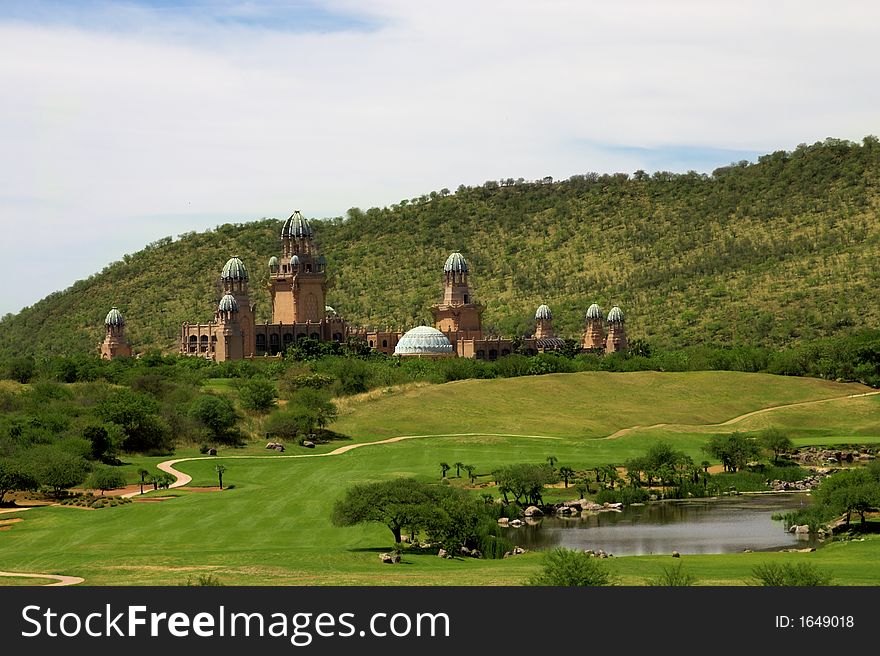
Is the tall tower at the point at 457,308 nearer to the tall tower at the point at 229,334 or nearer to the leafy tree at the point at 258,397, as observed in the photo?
the tall tower at the point at 229,334

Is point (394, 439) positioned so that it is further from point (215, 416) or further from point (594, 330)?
point (594, 330)

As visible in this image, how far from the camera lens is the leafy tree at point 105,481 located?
80938 millimetres

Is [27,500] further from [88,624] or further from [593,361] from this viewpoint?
[593,361]

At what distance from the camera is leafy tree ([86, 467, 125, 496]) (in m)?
80.9

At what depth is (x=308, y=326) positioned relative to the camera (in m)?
164

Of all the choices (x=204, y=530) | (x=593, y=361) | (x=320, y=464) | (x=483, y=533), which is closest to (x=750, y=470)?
(x=320, y=464)

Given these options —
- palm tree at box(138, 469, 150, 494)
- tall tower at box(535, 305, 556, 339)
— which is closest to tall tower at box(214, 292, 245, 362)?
tall tower at box(535, 305, 556, 339)

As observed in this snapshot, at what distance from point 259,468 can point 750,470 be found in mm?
31281

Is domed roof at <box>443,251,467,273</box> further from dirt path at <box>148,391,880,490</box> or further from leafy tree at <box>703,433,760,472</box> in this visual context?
leafy tree at <box>703,433,760,472</box>

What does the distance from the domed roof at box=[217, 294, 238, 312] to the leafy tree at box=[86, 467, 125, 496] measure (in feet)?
239

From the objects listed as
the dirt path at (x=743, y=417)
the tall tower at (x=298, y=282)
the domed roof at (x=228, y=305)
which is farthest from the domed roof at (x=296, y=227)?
the dirt path at (x=743, y=417)

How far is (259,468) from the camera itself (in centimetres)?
9006

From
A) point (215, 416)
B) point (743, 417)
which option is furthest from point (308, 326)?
point (215, 416)

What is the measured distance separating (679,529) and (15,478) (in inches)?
1353
